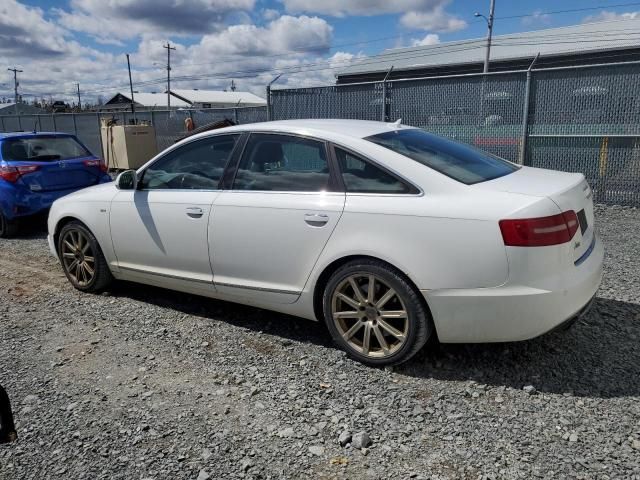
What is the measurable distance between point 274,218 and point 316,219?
1.12ft

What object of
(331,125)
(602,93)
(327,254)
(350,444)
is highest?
(602,93)

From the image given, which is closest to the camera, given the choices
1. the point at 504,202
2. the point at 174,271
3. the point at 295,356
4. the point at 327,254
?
the point at 504,202

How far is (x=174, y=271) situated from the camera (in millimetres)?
4305

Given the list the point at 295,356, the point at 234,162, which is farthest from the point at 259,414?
the point at 234,162

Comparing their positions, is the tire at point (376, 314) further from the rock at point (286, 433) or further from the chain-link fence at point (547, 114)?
the chain-link fence at point (547, 114)

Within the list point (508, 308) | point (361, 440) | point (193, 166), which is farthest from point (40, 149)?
point (508, 308)

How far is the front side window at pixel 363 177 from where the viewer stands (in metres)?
3.31

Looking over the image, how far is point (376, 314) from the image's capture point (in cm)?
334

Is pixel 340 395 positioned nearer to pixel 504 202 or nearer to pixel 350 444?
pixel 350 444

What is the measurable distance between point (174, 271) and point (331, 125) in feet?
5.66

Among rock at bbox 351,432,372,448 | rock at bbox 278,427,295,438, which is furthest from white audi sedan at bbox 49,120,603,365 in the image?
rock at bbox 278,427,295,438

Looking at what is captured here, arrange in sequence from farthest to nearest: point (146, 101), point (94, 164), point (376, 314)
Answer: point (146, 101), point (94, 164), point (376, 314)

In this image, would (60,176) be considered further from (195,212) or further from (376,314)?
(376,314)

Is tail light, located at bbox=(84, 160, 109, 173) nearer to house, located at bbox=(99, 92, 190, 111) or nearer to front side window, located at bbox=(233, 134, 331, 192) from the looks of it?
front side window, located at bbox=(233, 134, 331, 192)
